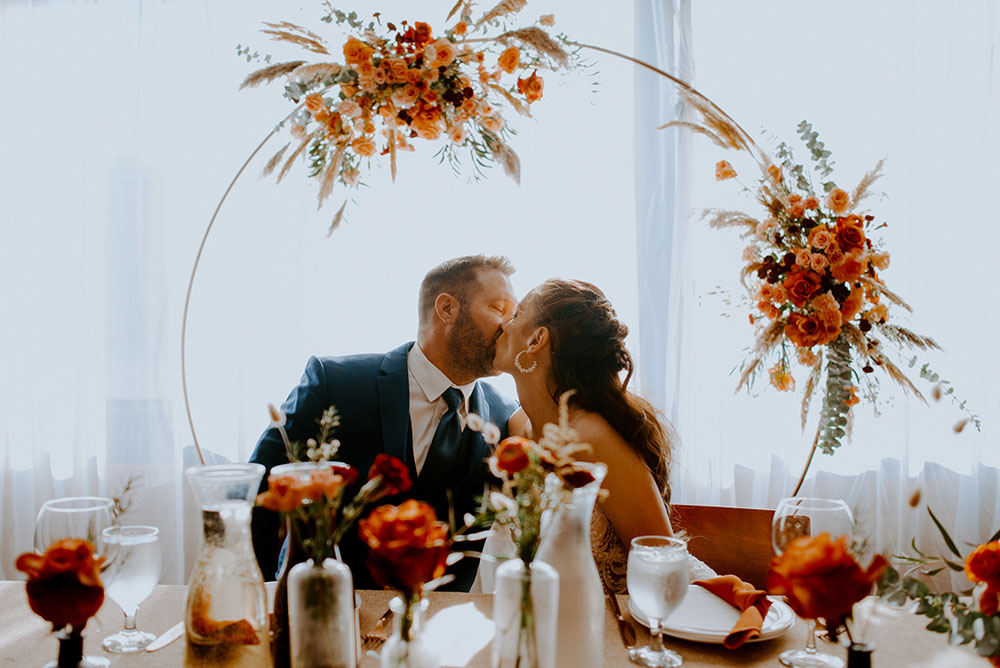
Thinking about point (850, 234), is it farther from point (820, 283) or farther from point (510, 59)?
point (510, 59)

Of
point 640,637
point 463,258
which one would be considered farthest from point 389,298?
point 640,637

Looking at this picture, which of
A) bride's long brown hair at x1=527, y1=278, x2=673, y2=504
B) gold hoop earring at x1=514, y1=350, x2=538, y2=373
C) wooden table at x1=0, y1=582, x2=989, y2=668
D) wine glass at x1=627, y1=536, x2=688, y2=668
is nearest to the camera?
wine glass at x1=627, y1=536, x2=688, y2=668

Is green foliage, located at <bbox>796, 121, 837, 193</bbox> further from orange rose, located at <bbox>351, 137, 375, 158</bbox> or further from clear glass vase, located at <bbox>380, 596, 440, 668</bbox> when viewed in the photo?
clear glass vase, located at <bbox>380, 596, 440, 668</bbox>

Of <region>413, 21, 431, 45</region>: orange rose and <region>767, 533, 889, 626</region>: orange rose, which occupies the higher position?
<region>413, 21, 431, 45</region>: orange rose

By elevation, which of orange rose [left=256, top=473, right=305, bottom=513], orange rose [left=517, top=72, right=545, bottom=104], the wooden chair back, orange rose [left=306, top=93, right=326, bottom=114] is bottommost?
the wooden chair back

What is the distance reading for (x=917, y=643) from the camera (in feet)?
4.17

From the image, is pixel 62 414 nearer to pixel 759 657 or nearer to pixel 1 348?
pixel 1 348

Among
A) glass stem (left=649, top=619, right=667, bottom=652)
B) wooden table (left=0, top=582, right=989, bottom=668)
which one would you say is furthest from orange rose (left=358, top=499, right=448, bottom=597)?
glass stem (left=649, top=619, right=667, bottom=652)

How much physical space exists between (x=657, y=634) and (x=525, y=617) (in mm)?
365

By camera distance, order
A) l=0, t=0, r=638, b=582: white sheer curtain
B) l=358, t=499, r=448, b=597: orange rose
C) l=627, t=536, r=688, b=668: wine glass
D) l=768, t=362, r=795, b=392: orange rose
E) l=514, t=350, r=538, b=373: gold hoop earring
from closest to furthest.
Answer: l=358, t=499, r=448, b=597: orange rose
l=627, t=536, r=688, b=668: wine glass
l=768, t=362, r=795, b=392: orange rose
l=514, t=350, r=538, b=373: gold hoop earring
l=0, t=0, r=638, b=582: white sheer curtain

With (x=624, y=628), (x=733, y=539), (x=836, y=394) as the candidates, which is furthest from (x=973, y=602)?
(x=733, y=539)

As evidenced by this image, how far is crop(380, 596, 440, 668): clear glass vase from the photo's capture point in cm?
85

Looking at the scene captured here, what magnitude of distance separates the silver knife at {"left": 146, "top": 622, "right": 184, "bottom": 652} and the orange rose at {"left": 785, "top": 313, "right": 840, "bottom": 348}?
1.30 meters

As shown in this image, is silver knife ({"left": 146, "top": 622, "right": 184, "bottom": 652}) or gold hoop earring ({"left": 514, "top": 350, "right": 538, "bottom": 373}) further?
gold hoop earring ({"left": 514, "top": 350, "right": 538, "bottom": 373})
